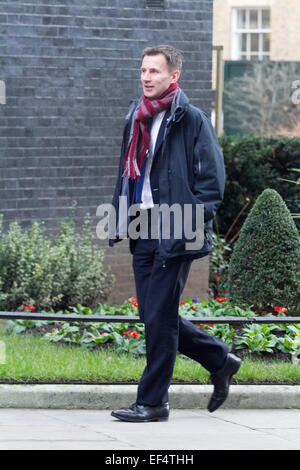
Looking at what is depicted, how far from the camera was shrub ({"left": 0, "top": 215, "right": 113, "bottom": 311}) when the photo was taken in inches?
338

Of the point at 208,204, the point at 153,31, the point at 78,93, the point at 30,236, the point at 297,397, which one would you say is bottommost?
the point at 297,397

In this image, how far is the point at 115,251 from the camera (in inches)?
373

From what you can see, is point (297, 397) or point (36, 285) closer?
point (297, 397)

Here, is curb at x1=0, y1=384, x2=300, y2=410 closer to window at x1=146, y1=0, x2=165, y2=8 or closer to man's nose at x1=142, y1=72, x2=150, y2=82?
man's nose at x1=142, y1=72, x2=150, y2=82

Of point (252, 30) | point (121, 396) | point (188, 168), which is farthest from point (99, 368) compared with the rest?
point (252, 30)

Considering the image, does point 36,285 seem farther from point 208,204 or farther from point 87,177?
point 208,204

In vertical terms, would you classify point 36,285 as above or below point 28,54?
below

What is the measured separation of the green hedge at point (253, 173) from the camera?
10828mm

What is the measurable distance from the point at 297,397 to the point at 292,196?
5.19 metres

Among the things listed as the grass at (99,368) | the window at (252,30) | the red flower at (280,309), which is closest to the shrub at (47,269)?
the grass at (99,368)

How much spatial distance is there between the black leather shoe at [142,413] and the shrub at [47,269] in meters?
3.16
